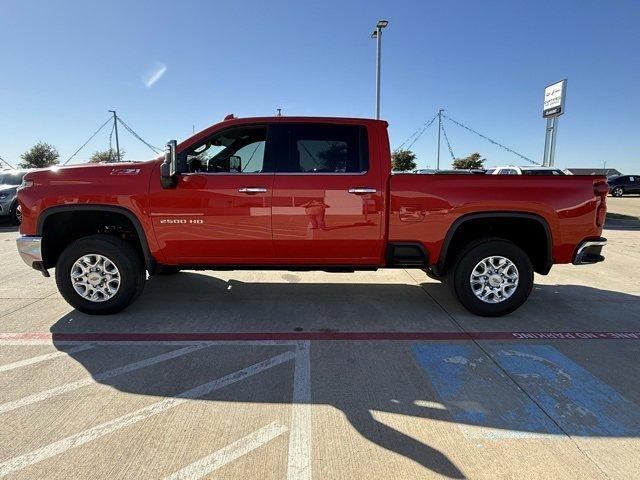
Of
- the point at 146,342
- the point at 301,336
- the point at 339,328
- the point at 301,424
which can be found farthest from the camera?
the point at 339,328

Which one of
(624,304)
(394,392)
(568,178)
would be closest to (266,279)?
(394,392)

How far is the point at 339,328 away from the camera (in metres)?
4.27

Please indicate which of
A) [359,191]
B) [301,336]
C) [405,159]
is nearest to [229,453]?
[301,336]

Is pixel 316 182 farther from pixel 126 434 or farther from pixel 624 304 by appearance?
pixel 624 304

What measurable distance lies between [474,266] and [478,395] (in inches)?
69.8

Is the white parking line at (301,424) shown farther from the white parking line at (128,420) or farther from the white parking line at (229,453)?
the white parking line at (128,420)

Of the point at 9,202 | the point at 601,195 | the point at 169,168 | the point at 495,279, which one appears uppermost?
the point at 169,168

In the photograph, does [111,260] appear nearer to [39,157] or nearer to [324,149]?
[324,149]

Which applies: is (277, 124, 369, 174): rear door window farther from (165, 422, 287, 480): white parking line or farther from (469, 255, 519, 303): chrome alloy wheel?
(165, 422, 287, 480): white parking line

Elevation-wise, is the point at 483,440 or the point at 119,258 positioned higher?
the point at 119,258

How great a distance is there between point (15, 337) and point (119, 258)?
1.16 m

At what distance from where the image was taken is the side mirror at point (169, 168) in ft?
13.3

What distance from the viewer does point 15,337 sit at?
402 centimetres

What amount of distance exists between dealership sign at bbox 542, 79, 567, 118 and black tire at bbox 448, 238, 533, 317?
20.9 metres
